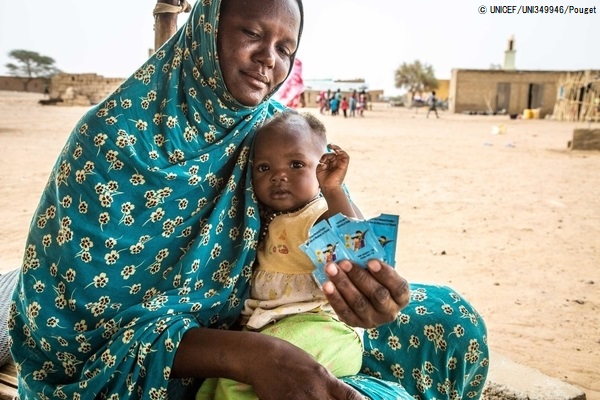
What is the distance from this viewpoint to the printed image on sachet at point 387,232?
5.21 feet

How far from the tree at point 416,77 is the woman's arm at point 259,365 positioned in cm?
6142

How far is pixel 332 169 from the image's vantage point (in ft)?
6.55

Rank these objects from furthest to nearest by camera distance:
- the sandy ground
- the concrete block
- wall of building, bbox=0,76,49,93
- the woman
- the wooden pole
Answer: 1. wall of building, bbox=0,76,49,93
2. the sandy ground
3. the wooden pole
4. the concrete block
5. the woman

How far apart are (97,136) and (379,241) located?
39.0 inches

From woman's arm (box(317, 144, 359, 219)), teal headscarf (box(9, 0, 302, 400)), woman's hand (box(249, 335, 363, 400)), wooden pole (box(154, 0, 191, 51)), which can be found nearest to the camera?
woman's hand (box(249, 335, 363, 400))

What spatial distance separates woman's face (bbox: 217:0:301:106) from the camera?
6.59 feet

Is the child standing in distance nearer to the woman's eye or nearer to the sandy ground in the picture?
the woman's eye

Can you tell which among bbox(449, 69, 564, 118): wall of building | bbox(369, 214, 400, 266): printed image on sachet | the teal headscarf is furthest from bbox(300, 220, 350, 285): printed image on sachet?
bbox(449, 69, 564, 118): wall of building

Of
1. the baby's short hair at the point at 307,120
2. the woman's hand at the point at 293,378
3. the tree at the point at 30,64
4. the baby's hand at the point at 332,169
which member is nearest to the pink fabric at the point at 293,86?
the baby's short hair at the point at 307,120

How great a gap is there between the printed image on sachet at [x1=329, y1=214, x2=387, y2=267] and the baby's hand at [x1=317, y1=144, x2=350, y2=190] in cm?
41

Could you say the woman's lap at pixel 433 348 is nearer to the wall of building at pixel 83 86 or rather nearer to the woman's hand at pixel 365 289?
the woman's hand at pixel 365 289

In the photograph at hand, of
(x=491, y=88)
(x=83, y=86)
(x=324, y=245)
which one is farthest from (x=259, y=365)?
(x=491, y=88)

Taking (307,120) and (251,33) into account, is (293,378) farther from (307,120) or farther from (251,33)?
(251,33)

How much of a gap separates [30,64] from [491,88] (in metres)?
52.3
